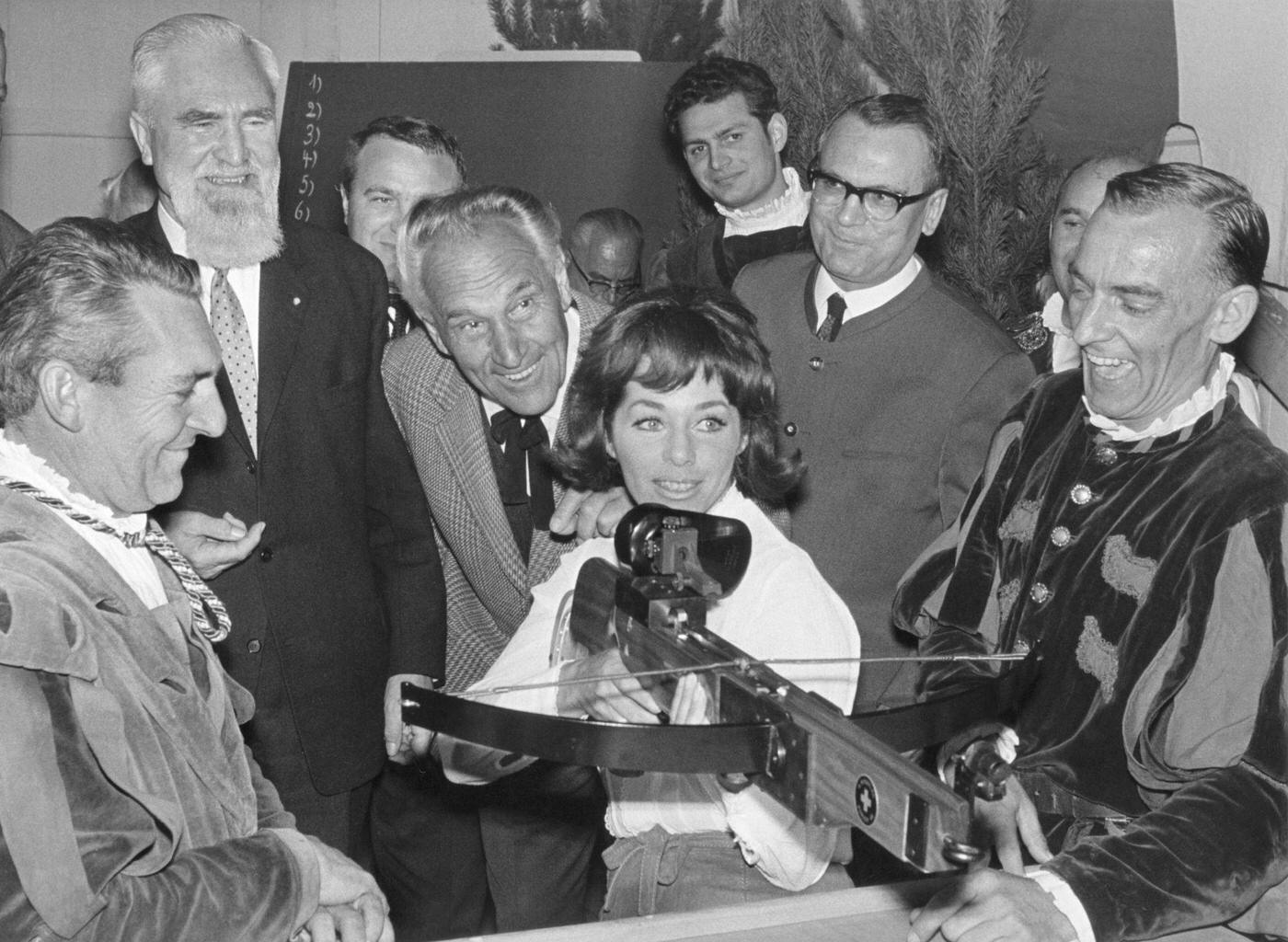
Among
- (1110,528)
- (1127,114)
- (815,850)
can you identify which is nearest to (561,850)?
(815,850)

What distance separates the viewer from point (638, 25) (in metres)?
6.00

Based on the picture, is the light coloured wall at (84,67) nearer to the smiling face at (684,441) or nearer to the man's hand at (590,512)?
the man's hand at (590,512)

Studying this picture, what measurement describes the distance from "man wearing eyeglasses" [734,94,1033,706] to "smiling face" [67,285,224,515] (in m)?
1.42

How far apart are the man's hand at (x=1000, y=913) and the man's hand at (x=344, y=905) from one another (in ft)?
2.25

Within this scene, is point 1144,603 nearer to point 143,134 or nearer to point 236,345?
point 236,345

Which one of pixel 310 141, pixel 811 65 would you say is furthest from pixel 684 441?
pixel 310 141

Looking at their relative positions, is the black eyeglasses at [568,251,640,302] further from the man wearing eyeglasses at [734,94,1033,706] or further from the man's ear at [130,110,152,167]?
the man's ear at [130,110,152,167]

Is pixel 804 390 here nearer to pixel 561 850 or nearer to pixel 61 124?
pixel 561 850

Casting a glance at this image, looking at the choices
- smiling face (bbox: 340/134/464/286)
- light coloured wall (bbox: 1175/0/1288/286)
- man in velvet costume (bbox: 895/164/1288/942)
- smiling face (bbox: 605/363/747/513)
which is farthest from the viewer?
smiling face (bbox: 340/134/464/286)

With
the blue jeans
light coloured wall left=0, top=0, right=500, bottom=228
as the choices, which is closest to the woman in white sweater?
the blue jeans

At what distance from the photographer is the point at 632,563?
1.54 m

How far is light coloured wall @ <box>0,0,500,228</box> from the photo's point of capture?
21.4ft

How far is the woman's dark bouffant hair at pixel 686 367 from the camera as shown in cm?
216

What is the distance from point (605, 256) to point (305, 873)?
332 cm
